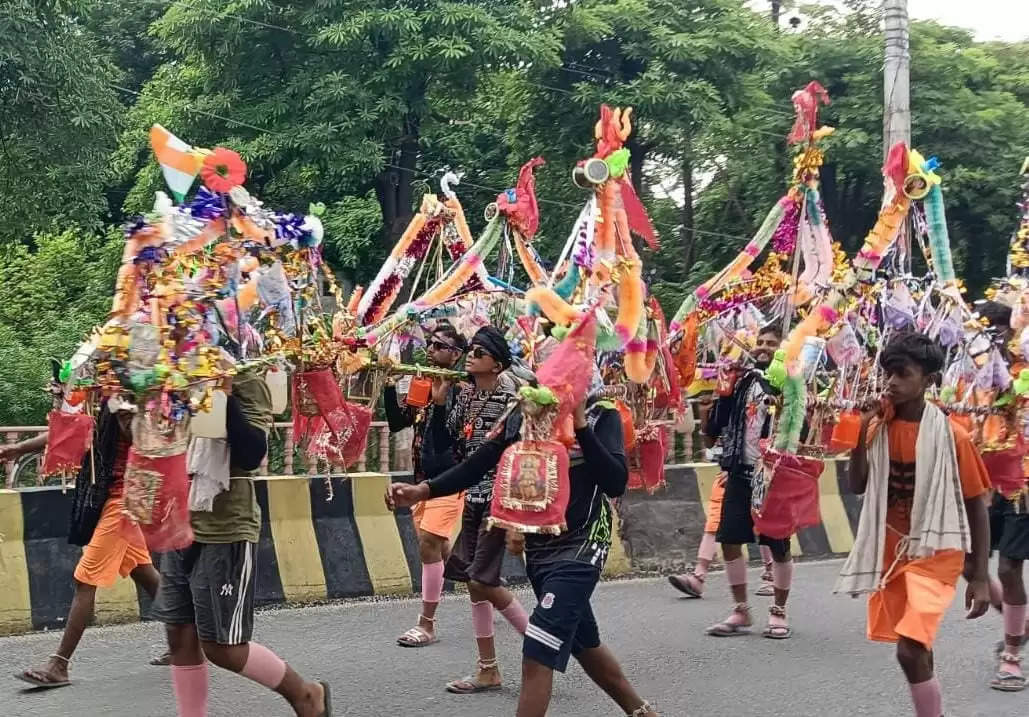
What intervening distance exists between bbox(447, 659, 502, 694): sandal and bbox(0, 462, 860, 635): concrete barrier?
3.48 feet

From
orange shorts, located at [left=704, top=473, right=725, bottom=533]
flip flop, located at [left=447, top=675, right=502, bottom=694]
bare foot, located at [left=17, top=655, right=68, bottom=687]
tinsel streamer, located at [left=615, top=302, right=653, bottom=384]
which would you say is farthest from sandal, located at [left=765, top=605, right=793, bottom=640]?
bare foot, located at [left=17, top=655, right=68, bottom=687]

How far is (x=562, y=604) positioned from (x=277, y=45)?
12437 millimetres

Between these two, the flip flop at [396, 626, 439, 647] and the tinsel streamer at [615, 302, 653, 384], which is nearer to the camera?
the tinsel streamer at [615, 302, 653, 384]

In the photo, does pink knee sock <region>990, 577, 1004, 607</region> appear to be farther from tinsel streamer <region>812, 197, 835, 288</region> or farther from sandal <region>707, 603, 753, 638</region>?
tinsel streamer <region>812, 197, 835, 288</region>

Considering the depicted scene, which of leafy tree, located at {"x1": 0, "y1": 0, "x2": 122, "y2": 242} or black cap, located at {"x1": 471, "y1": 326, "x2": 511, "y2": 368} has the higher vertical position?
leafy tree, located at {"x1": 0, "y1": 0, "x2": 122, "y2": 242}

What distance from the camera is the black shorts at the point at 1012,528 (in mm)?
6113

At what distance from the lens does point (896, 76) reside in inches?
484

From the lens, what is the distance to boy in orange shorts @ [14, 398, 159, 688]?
5.62 m

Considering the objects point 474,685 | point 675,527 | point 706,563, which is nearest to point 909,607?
point 474,685

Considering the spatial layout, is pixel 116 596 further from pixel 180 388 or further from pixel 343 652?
pixel 180 388

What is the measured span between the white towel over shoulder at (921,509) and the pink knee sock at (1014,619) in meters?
1.75

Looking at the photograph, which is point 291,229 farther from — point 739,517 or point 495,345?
point 739,517

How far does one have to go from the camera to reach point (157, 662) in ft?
20.6

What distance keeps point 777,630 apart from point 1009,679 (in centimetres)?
145
